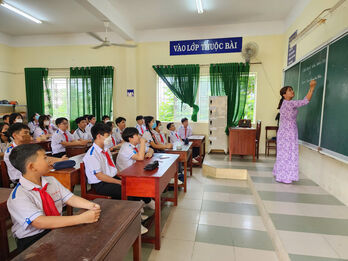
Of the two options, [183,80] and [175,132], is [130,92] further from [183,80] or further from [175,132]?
[175,132]

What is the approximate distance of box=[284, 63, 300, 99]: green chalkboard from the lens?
3.78 metres

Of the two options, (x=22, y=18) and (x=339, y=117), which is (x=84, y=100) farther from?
(x=339, y=117)

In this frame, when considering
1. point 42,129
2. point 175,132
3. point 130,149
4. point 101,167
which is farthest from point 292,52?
point 42,129

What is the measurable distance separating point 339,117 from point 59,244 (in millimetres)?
2957

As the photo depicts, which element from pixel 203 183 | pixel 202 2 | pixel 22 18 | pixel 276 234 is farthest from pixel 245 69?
pixel 22 18

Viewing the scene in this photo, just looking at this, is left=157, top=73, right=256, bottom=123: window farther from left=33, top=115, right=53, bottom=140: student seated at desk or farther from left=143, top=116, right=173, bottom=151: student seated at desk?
left=33, top=115, right=53, bottom=140: student seated at desk

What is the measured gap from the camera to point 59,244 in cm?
96

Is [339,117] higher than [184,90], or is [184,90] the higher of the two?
[184,90]

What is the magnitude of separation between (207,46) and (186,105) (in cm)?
177

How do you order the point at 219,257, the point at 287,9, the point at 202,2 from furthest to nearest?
1. the point at 287,9
2. the point at 202,2
3. the point at 219,257

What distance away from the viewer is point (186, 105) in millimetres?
6281

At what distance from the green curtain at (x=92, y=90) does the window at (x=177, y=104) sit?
1559 mm

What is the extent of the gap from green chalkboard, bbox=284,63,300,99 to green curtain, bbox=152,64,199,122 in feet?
7.74

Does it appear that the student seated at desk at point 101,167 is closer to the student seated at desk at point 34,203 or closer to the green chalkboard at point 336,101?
the student seated at desk at point 34,203
